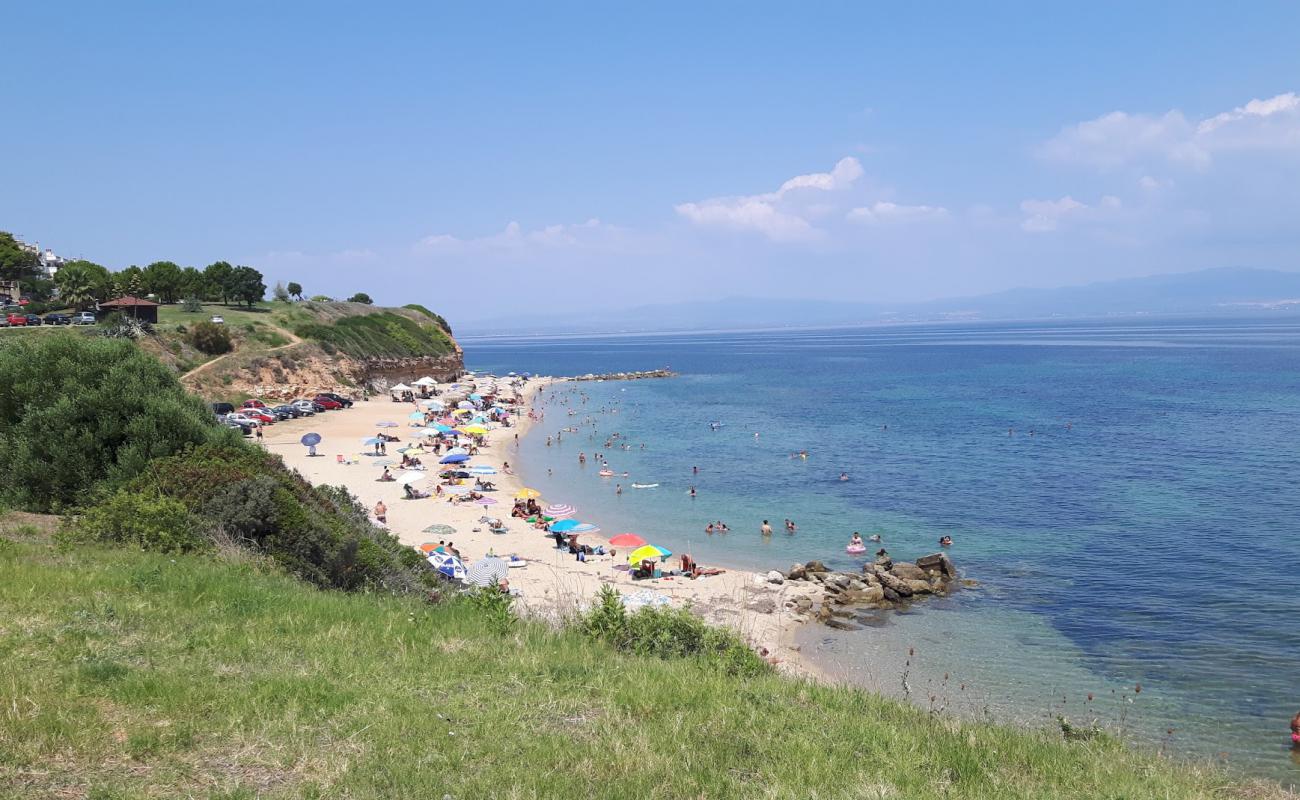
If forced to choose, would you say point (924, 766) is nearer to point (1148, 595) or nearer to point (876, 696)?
point (876, 696)

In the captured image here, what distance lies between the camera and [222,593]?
34.6ft

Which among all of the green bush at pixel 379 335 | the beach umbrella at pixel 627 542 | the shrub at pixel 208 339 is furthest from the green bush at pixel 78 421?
the green bush at pixel 379 335

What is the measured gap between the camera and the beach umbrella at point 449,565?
22.9 m

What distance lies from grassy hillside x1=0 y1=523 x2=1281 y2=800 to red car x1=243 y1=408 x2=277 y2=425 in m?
42.5

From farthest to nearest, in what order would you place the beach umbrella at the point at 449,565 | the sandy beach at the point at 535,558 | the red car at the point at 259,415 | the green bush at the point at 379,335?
the green bush at the point at 379,335
the red car at the point at 259,415
the beach umbrella at the point at 449,565
the sandy beach at the point at 535,558

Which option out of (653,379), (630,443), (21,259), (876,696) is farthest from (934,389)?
(21,259)

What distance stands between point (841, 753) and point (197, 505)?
12.2 metres

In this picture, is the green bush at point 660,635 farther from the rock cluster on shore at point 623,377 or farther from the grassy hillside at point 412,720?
the rock cluster on shore at point 623,377

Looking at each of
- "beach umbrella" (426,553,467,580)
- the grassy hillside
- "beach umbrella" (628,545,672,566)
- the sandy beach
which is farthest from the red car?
the grassy hillside

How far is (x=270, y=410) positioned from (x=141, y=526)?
44.2 m

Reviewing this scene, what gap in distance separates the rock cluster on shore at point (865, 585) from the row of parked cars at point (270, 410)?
3167 cm

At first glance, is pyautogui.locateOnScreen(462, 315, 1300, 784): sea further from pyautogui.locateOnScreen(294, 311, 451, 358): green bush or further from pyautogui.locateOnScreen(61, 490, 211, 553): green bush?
pyautogui.locateOnScreen(294, 311, 451, 358): green bush

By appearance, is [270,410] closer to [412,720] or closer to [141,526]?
[141,526]

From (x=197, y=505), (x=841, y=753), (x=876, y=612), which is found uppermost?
(x=197, y=505)
